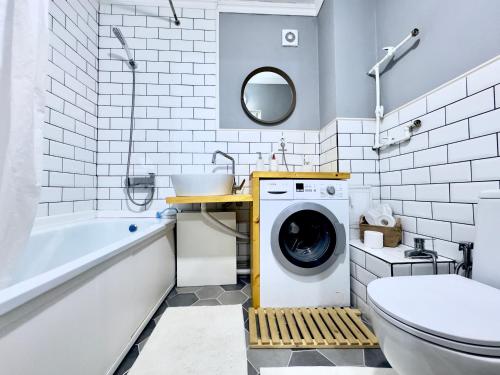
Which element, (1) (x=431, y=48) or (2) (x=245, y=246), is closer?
(1) (x=431, y=48)

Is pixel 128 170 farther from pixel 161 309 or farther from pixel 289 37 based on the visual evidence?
pixel 289 37

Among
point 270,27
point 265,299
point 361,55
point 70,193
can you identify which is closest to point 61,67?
point 70,193

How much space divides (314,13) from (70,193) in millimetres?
2693

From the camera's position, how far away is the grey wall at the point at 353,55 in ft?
5.89

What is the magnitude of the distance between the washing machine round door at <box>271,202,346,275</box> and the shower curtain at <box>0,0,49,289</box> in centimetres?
117

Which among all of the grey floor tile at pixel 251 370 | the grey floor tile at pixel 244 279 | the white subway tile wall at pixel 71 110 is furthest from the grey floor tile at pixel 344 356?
the white subway tile wall at pixel 71 110

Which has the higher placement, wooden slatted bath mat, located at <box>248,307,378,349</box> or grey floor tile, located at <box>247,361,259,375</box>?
wooden slatted bath mat, located at <box>248,307,378,349</box>

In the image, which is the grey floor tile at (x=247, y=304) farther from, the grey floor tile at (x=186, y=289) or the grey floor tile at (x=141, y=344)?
the grey floor tile at (x=141, y=344)

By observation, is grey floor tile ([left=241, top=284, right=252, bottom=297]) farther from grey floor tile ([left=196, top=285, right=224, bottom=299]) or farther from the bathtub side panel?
the bathtub side panel

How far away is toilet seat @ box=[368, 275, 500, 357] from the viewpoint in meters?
0.50

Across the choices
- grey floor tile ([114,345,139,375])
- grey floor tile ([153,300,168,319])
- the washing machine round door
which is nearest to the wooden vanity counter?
the washing machine round door

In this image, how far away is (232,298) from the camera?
1.61 m

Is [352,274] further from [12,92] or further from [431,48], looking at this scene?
[12,92]

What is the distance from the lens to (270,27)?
2117 millimetres
